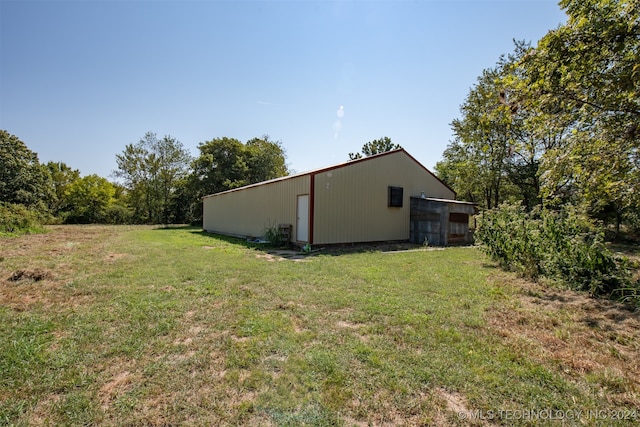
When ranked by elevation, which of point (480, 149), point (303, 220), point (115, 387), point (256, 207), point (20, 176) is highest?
point (480, 149)

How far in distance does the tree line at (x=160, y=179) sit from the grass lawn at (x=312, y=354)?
21576 millimetres

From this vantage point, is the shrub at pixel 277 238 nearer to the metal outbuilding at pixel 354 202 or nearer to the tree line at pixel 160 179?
the metal outbuilding at pixel 354 202

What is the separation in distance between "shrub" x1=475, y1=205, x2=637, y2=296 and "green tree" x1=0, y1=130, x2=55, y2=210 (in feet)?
96.0

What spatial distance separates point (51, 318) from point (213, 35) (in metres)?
7.85

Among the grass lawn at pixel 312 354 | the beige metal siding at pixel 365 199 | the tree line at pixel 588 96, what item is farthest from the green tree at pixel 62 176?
the tree line at pixel 588 96

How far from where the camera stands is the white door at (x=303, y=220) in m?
9.77

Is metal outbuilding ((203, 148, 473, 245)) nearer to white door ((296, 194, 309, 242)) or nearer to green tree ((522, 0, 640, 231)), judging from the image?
white door ((296, 194, 309, 242))

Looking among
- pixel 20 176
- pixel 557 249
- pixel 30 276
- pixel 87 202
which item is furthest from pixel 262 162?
pixel 557 249

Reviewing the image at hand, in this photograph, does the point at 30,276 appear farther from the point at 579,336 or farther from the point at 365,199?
the point at 365,199

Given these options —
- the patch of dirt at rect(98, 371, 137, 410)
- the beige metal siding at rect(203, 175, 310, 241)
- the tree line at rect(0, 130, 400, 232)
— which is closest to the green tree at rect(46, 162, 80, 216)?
the tree line at rect(0, 130, 400, 232)

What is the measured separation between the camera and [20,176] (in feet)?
67.9

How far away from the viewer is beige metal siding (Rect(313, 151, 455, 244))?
9703 mm

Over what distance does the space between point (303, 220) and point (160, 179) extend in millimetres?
22419

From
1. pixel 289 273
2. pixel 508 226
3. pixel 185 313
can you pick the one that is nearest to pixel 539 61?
pixel 508 226
